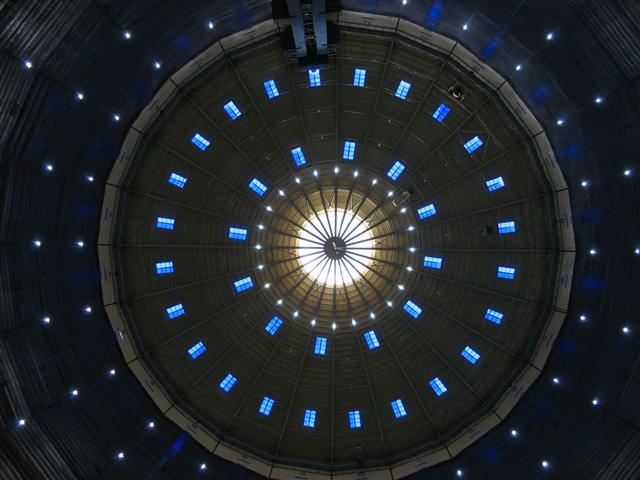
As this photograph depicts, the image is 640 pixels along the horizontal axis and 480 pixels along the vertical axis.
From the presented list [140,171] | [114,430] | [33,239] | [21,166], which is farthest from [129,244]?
[114,430]

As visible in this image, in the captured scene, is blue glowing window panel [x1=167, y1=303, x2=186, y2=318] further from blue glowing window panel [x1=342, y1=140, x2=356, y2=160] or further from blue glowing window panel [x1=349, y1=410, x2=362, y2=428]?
blue glowing window panel [x1=342, y1=140, x2=356, y2=160]

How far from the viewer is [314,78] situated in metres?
29.9

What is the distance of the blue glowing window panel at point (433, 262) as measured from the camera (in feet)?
111

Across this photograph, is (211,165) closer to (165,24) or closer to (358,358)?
(165,24)

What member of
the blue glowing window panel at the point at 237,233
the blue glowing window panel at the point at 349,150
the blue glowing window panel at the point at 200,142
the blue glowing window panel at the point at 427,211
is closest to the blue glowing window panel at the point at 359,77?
the blue glowing window panel at the point at 349,150

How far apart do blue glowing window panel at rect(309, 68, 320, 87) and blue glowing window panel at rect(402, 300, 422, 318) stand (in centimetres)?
1785

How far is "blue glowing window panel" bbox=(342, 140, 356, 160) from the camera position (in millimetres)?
32844

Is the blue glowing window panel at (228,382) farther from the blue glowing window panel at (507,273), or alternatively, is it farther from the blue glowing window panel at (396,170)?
the blue glowing window panel at (507,273)

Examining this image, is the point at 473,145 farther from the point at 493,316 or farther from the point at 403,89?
the point at 493,316

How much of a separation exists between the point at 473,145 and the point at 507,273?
9.70 meters

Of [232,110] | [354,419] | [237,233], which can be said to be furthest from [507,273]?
[232,110]

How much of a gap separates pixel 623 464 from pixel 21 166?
3579 centimetres

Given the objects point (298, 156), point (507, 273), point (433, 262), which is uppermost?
point (298, 156)

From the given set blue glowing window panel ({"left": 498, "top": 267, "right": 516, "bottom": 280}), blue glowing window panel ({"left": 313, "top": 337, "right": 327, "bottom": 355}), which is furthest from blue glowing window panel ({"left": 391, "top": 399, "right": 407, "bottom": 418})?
blue glowing window panel ({"left": 498, "top": 267, "right": 516, "bottom": 280})
